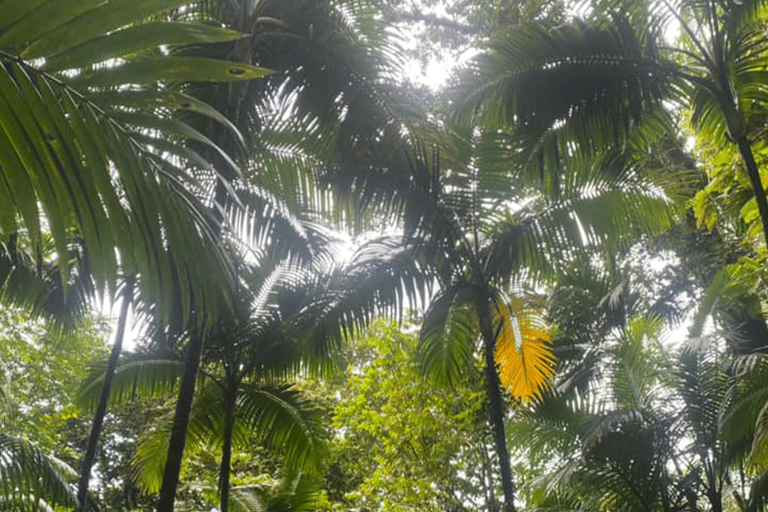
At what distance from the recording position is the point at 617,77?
15.6ft

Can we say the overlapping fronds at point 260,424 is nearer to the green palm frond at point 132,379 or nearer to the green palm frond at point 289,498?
the green palm frond at point 132,379

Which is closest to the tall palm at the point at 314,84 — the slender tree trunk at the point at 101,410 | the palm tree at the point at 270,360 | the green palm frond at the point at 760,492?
the palm tree at the point at 270,360

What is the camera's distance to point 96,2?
48.4 inches

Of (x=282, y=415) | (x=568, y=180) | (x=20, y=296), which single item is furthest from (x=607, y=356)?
(x=20, y=296)

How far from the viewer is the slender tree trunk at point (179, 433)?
11.1ft

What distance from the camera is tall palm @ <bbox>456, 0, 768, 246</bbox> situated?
4344mm

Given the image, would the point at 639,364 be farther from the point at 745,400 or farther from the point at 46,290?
the point at 46,290

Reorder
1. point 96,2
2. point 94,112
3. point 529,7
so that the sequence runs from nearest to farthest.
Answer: point 96,2
point 94,112
point 529,7

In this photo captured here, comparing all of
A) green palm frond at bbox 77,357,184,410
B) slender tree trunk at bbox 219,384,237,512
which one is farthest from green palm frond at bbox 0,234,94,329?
slender tree trunk at bbox 219,384,237,512

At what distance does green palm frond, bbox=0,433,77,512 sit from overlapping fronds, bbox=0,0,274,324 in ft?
14.1

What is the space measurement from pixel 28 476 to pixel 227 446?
8.09 feet

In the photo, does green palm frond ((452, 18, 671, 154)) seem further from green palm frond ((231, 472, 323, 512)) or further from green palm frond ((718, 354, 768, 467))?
green palm frond ((231, 472, 323, 512))

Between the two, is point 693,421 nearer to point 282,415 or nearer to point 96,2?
point 282,415

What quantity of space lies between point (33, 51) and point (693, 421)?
295 inches
